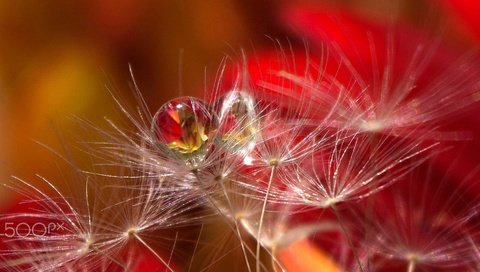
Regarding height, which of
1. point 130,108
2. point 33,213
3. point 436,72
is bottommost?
point 33,213

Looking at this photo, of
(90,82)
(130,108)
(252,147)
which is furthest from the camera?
(90,82)

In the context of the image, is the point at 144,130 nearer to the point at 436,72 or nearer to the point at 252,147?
the point at 252,147

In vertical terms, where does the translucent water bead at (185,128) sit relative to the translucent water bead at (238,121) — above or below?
below

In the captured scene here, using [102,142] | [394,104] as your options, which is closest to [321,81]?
[394,104]

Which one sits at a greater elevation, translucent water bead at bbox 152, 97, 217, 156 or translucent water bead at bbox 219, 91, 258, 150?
translucent water bead at bbox 219, 91, 258, 150
